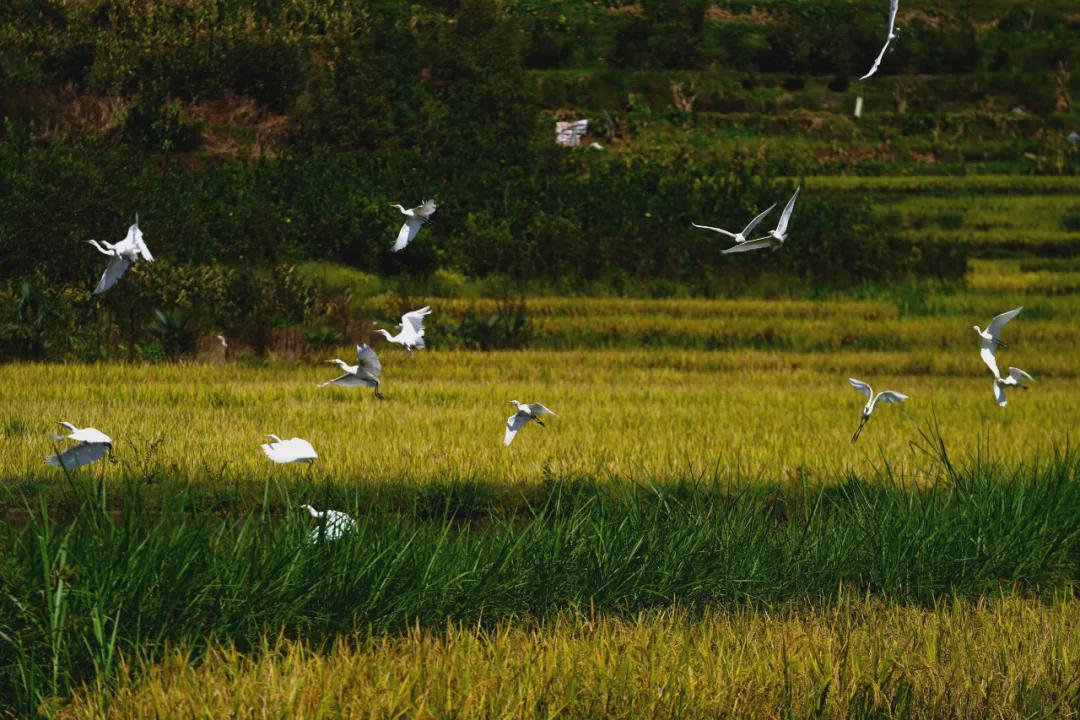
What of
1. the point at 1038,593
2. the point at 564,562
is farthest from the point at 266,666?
the point at 1038,593

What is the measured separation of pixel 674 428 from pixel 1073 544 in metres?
3.68

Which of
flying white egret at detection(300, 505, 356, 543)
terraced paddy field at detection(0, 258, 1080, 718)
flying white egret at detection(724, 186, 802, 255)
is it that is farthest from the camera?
flying white egret at detection(724, 186, 802, 255)

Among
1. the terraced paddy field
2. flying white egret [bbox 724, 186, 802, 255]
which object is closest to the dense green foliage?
the terraced paddy field

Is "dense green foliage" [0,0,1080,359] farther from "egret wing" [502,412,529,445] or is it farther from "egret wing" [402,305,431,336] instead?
"egret wing" [502,412,529,445]

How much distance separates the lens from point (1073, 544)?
5.24 m

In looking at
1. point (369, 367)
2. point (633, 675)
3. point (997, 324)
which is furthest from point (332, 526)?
point (997, 324)

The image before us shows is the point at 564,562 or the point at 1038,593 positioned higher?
the point at 564,562

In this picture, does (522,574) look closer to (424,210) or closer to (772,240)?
(772,240)

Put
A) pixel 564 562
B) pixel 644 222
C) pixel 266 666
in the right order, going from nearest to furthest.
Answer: pixel 266 666, pixel 564 562, pixel 644 222

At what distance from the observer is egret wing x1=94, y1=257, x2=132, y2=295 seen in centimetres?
514

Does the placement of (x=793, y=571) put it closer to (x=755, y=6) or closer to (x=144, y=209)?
(x=144, y=209)

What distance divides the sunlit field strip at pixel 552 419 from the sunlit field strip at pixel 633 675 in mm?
1696

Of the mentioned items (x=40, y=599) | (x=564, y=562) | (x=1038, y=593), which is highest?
(x=40, y=599)

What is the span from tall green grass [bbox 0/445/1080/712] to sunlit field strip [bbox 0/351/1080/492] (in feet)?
1.78
